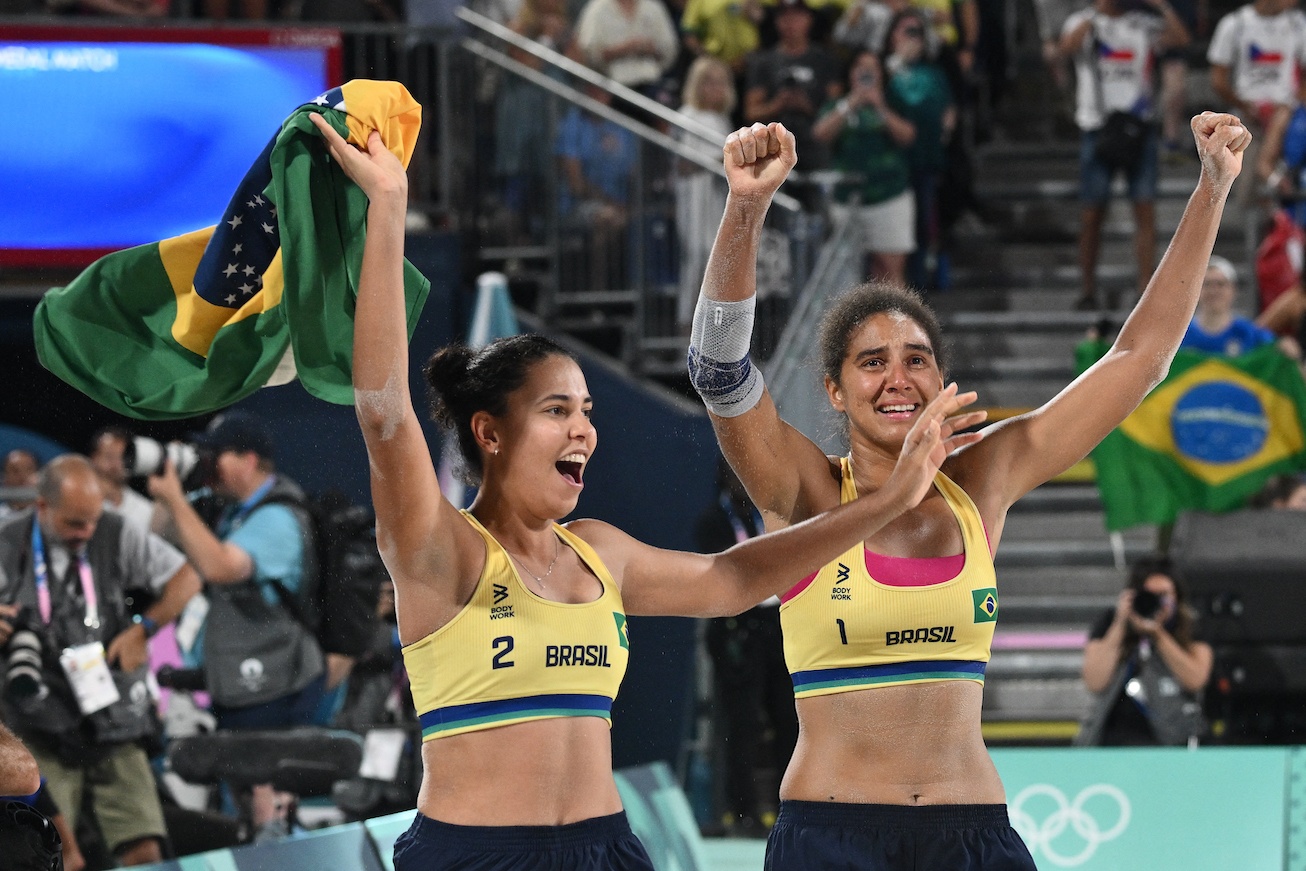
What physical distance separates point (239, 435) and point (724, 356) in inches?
109

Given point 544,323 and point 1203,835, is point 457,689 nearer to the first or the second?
point 1203,835

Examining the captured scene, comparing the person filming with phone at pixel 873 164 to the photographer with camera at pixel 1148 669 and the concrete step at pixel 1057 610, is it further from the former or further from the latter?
the photographer with camera at pixel 1148 669

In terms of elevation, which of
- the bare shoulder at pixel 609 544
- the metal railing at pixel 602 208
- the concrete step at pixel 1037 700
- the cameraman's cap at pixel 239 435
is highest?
the metal railing at pixel 602 208

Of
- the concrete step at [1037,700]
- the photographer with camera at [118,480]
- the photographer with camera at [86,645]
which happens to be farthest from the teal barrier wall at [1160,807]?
the photographer with camera at [118,480]

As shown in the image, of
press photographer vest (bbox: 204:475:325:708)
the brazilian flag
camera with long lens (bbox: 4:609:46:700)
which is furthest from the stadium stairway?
the brazilian flag

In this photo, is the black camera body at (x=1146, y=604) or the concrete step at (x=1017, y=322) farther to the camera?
the concrete step at (x=1017, y=322)

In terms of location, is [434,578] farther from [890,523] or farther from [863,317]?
[863,317]

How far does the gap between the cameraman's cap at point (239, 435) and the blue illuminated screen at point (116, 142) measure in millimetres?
2048

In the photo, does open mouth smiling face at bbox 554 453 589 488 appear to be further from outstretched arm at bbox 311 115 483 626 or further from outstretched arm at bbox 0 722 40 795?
outstretched arm at bbox 0 722 40 795

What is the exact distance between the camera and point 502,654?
9.52 ft

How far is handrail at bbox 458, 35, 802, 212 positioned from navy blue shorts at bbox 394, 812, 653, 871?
16.9ft

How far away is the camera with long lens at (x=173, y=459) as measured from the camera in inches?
212

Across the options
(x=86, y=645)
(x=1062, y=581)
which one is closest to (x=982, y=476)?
(x=86, y=645)

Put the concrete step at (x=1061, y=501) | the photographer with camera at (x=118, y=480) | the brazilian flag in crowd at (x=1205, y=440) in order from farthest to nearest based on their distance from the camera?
the concrete step at (x=1061, y=501) → the brazilian flag in crowd at (x=1205, y=440) → the photographer with camera at (x=118, y=480)
